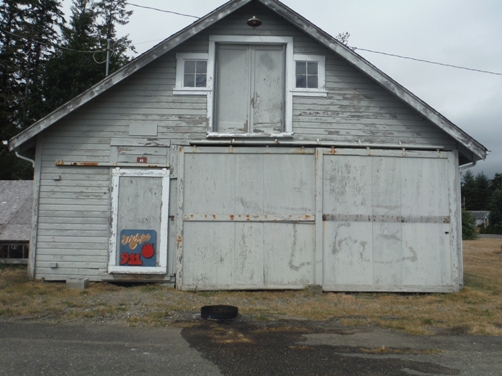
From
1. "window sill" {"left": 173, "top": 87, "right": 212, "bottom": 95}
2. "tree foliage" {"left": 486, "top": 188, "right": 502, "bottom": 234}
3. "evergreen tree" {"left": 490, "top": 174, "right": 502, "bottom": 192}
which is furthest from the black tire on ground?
"evergreen tree" {"left": 490, "top": 174, "right": 502, "bottom": 192}

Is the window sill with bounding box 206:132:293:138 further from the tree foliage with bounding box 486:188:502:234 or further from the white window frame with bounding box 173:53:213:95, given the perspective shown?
the tree foliage with bounding box 486:188:502:234

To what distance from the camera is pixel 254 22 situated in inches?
384

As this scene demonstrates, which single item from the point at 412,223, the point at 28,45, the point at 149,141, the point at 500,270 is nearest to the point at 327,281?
the point at 412,223

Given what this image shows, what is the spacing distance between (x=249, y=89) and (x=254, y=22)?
1.34m

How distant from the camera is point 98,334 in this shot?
6.34m

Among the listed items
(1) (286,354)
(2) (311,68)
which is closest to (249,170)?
(2) (311,68)

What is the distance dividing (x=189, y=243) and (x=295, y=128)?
3.20m

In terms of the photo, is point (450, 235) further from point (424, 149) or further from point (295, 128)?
point (295, 128)

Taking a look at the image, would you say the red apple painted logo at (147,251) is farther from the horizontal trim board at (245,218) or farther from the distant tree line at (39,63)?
the distant tree line at (39,63)

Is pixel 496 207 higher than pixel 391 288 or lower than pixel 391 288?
higher

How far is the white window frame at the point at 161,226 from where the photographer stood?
9.62 m

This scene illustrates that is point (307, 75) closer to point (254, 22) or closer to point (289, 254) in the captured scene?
point (254, 22)

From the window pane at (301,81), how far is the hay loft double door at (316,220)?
4.60ft

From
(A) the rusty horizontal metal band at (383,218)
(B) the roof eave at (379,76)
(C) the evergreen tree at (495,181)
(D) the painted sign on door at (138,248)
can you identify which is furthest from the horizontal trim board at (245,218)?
(C) the evergreen tree at (495,181)
